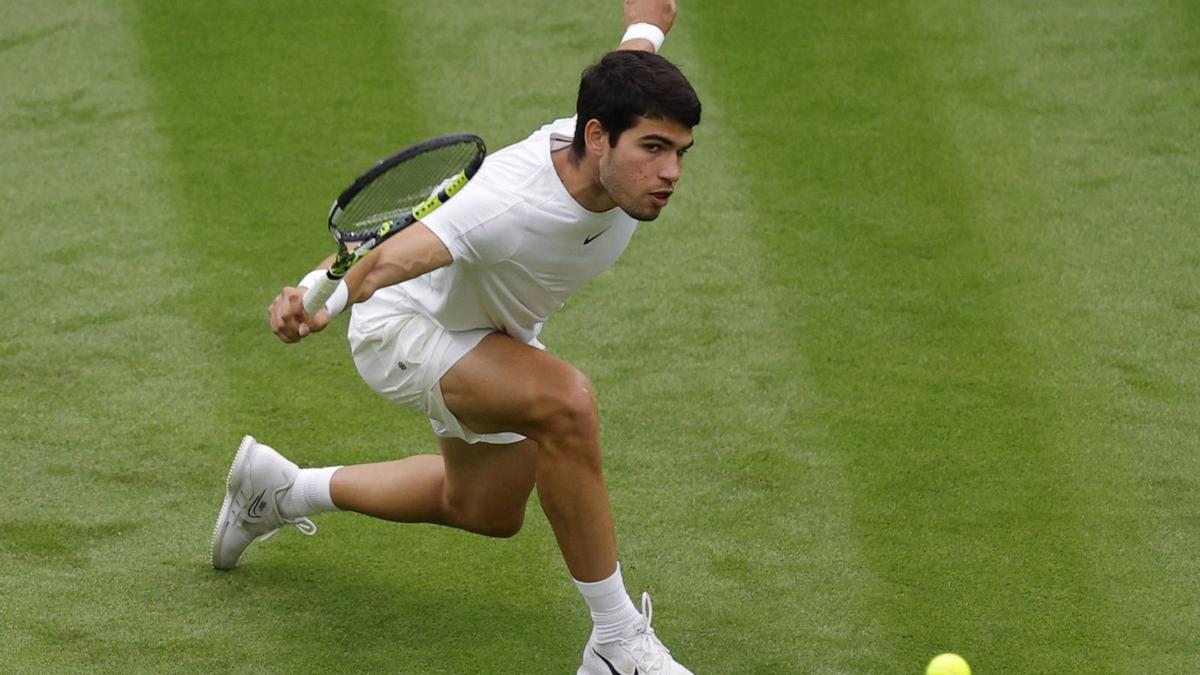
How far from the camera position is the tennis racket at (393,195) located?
4629 millimetres

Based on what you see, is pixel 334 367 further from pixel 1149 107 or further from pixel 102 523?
pixel 1149 107

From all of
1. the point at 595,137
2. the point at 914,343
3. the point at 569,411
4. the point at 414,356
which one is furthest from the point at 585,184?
the point at 914,343

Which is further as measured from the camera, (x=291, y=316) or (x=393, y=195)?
(x=393, y=195)

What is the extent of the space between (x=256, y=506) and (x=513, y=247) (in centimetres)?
137

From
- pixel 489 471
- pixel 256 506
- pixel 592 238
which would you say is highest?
pixel 592 238

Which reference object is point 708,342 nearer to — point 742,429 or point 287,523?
point 742,429

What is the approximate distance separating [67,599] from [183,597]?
1.13 ft

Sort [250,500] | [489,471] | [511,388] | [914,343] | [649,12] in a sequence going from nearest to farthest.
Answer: [511,388], [489,471], [649,12], [250,500], [914,343]

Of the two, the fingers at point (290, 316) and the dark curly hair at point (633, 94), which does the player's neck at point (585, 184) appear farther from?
the fingers at point (290, 316)

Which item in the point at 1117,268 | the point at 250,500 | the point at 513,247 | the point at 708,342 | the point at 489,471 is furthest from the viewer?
the point at 1117,268

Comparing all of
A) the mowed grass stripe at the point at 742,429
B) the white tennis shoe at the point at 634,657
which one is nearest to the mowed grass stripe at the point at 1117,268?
the mowed grass stripe at the point at 742,429

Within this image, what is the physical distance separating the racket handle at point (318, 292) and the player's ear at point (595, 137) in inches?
30.0

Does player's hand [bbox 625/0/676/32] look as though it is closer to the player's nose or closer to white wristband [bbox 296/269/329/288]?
the player's nose

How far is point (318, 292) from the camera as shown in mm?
4562
